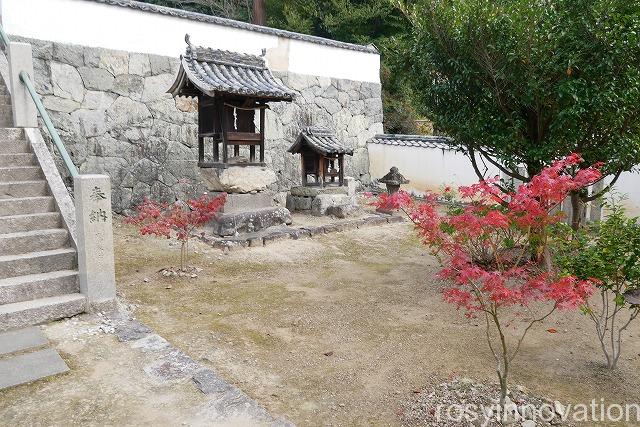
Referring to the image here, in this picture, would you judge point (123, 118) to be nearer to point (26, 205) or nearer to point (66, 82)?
point (66, 82)

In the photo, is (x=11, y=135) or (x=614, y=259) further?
(x=11, y=135)

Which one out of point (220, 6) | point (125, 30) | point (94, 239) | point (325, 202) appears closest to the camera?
point (94, 239)

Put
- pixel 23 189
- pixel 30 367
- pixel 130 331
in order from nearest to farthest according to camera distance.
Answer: pixel 30 367, pixel 130 331, pixel 23 189

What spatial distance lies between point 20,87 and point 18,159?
0.98m

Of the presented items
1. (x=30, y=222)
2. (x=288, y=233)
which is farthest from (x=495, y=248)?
(x=288, y=233)

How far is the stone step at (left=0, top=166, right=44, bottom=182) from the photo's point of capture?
17.2 ft

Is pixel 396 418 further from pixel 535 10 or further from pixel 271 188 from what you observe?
pixel 271 188

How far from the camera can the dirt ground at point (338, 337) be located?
350cm

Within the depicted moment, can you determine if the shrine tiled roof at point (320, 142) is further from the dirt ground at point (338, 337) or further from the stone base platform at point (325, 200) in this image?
the dirt ground at point (338, 337)

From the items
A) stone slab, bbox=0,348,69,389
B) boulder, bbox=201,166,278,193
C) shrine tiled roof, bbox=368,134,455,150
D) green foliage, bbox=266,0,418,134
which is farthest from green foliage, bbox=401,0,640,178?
green foliage, bbox=266,0,418,134

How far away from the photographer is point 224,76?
8227 millimetres

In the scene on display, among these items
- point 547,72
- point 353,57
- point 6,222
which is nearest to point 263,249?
point 6,222

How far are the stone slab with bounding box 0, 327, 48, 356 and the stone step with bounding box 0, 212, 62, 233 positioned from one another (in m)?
1.29

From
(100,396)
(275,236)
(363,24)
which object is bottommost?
(100,396)
